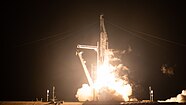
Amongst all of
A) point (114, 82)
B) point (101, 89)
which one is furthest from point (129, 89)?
point (101, 89)

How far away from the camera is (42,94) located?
2039 inches

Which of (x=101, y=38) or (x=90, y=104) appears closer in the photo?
(x=90, y=104)

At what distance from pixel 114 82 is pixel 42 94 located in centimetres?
1346

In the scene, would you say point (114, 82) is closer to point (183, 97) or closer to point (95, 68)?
point (95, 68)

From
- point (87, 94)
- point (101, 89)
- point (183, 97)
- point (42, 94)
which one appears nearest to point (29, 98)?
point (42, 94)

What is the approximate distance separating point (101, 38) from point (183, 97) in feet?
35.8

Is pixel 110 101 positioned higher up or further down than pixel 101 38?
further down

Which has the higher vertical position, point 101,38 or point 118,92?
point 101,38

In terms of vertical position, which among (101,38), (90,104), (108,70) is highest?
(101,38)

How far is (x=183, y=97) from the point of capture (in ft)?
125

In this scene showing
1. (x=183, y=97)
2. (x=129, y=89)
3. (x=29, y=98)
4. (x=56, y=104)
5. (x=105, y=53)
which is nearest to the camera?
(x=56, y=104)

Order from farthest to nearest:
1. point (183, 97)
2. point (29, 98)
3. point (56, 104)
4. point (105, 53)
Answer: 1. point (29, 98)
2. point (105, 53)
3. point (183, 97)
4. point (56, 104)

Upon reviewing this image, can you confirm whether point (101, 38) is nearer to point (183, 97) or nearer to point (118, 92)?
point (118, 92)

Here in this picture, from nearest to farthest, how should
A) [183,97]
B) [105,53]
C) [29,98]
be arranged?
1. [183,97]
2. [105,53]
3. [29,98]
